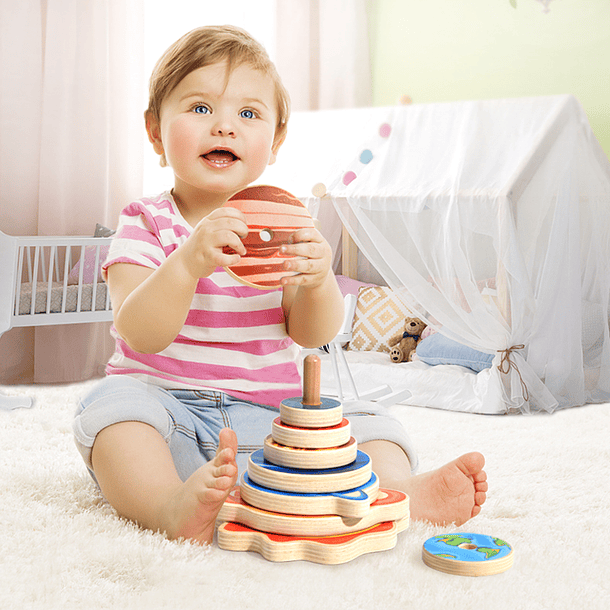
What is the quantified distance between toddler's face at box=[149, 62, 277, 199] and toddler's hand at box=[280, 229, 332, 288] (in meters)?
0.17

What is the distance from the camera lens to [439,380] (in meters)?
1.89

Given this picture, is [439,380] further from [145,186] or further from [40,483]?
[145,186]

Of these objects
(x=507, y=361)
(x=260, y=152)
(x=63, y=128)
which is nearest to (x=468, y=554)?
(x=260, y=152)

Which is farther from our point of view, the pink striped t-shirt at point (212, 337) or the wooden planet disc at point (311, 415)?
the pink striped t-shirt at point (212, 337)

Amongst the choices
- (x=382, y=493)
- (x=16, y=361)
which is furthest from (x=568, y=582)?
(x=16, y=361)

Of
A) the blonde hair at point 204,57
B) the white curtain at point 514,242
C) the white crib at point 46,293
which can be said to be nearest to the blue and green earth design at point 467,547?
the blonde hair at point 204,57

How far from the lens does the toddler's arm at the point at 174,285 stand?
756 millimetres

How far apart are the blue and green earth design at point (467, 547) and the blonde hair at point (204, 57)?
0.61 meters

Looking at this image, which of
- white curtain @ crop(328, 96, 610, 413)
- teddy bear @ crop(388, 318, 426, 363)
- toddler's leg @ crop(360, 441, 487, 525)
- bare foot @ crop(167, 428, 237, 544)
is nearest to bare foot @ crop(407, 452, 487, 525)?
toddler's leg @ crop(360, 441, 487, 525)

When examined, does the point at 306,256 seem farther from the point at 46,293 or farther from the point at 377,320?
the point at 377,320

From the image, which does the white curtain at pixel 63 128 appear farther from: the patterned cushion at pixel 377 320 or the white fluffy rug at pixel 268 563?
the white fluffy rug at pixel 268 563

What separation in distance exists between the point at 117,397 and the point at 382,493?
1.11 feet

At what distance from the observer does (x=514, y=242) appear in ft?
5.73

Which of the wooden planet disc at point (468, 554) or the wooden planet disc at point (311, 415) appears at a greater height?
the wooden planet disc at point (311, 415)
